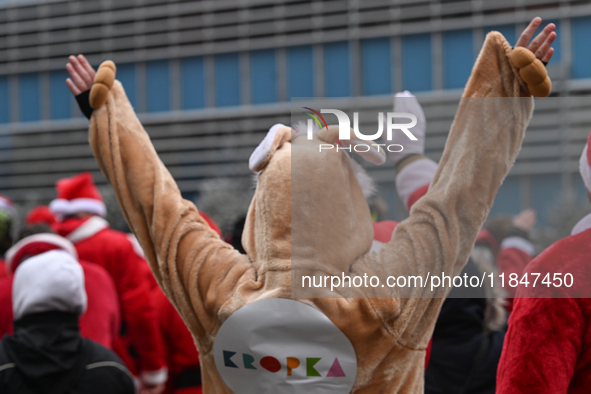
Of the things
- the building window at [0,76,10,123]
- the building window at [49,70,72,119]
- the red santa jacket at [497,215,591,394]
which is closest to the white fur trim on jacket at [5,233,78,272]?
the red santa jacket at [497,215,591,394]

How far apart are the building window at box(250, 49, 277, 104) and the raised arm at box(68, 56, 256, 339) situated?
755 inches

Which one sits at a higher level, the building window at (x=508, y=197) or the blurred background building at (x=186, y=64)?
the blurred background building at (x=186, y=64)

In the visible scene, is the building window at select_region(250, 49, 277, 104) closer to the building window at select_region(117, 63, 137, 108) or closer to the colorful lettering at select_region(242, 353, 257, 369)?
the building window at select_region(117, 63, 137, 108)

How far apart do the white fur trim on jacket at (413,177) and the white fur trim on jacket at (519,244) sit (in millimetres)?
256

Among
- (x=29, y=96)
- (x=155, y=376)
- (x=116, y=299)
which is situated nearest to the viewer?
(x=116, y=299)

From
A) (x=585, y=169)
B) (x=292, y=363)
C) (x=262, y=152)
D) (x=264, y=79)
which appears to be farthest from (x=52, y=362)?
(x=264, y=79)

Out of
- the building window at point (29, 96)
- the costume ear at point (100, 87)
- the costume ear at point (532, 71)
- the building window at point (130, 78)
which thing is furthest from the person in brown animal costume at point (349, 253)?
the building window at point (29, 96)

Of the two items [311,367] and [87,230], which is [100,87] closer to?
[311,367]

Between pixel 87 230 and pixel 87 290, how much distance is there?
2.54 ft

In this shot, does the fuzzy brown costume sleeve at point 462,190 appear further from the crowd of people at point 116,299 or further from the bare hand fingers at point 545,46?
the crowd of people at point 116,299

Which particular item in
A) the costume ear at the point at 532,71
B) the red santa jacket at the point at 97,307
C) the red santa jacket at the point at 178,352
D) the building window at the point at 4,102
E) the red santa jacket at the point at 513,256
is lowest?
the red santa jacket at the point at 178,352

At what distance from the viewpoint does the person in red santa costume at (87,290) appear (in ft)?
10.7

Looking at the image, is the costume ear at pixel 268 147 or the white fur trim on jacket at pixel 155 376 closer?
the costume ear at pixel 268 147

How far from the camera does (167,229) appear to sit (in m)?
1.82
